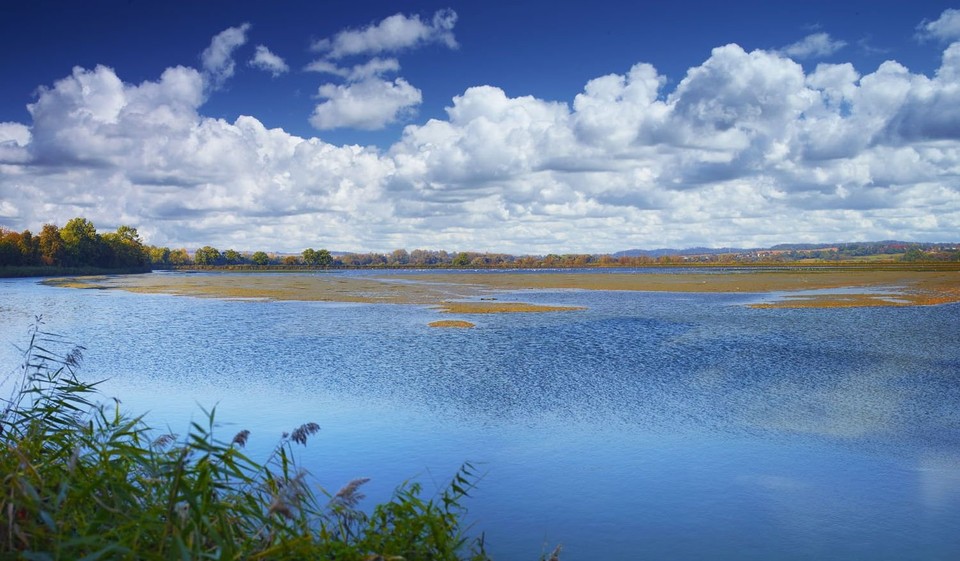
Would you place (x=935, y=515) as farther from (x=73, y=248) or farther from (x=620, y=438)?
(x=73, y=248)

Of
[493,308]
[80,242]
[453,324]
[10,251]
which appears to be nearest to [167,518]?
[453,324]

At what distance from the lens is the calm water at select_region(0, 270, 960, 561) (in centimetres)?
1278

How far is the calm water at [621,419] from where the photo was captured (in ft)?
41.9

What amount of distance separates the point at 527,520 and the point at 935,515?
7.93m

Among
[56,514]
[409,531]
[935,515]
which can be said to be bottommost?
[935,515]

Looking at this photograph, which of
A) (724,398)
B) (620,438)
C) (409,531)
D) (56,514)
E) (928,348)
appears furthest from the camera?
(928,348)

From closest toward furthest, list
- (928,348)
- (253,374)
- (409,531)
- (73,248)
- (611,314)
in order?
1. (409,531)
2. (253,374)
3. (928,348)
4. (611,314)
5. (73,248)

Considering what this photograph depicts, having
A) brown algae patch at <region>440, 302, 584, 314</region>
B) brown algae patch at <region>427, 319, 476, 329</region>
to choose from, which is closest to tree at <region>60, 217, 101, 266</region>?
brown algae patch at <region>440, 302, 584, 314</region>

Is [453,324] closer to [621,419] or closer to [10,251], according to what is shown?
[621,419]

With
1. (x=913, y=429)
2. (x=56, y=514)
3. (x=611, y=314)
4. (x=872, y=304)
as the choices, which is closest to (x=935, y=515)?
(x=913, y=429)

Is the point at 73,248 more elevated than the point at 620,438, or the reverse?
the point at 73,248

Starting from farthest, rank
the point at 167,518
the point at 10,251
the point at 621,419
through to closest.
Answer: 1. the point at 10,251
2. the point at 621,419
3. the point at 167,518

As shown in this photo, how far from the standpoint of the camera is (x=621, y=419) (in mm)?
20844

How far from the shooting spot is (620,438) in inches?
736
